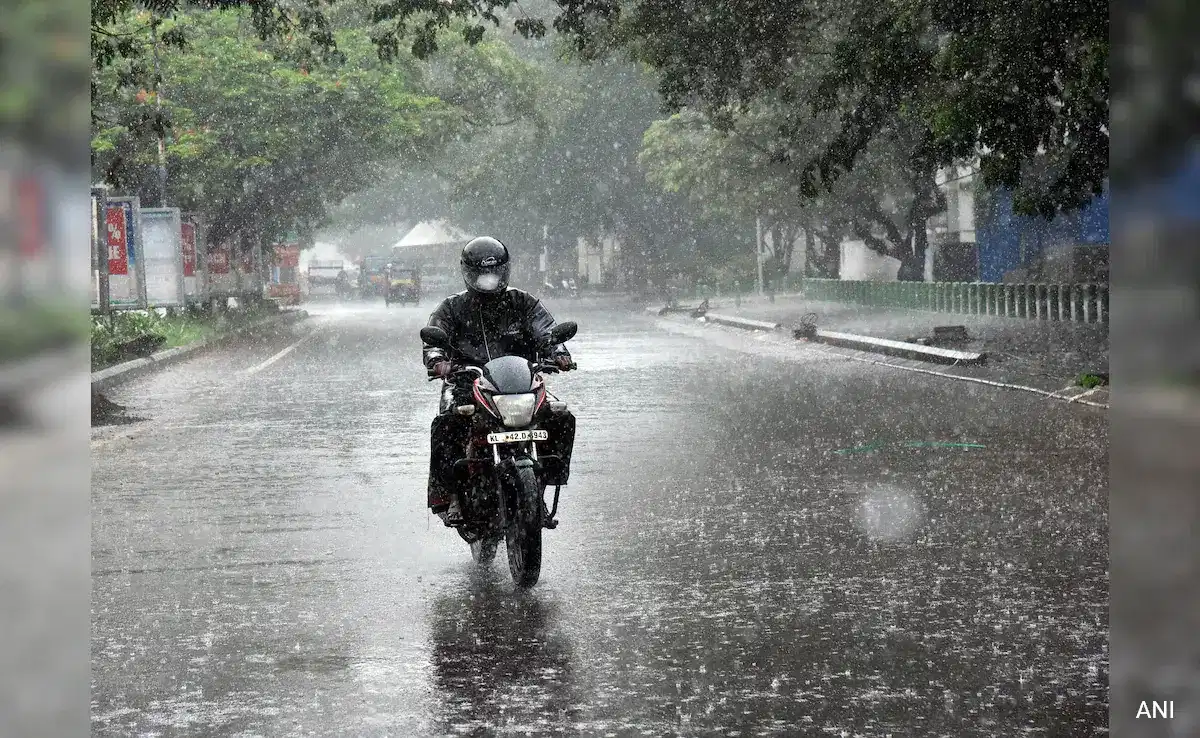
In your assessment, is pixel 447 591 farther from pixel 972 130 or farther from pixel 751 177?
pixel 751 177

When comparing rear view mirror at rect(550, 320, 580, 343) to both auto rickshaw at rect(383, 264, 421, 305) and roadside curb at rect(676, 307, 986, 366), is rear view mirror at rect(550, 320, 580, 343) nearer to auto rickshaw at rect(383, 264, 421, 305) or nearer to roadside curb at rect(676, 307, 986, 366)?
roadside curb at rect(676, 307, 986, 366)

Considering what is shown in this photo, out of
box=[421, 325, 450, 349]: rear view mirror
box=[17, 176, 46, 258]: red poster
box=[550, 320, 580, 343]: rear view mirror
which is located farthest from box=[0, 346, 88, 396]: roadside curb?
box=[550, 320, 580, 343]: rear view mirror

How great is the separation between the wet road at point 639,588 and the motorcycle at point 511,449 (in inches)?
11.6

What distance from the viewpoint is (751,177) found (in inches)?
1775

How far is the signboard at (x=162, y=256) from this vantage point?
32.5m

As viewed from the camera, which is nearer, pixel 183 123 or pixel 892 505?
pixel 892 505

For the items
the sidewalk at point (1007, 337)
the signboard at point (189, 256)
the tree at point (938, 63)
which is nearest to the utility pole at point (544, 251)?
the sidewalk at point (1007, 337)

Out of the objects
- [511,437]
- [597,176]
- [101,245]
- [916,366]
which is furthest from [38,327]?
[597,176]

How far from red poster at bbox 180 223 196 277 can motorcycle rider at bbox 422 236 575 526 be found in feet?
96.3

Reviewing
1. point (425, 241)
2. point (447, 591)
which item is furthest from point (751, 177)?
point (425, 241)

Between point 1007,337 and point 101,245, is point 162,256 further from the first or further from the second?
point 1007,337

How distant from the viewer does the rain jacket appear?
764 cm

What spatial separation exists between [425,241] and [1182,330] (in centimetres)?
10089

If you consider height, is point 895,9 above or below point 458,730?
above
